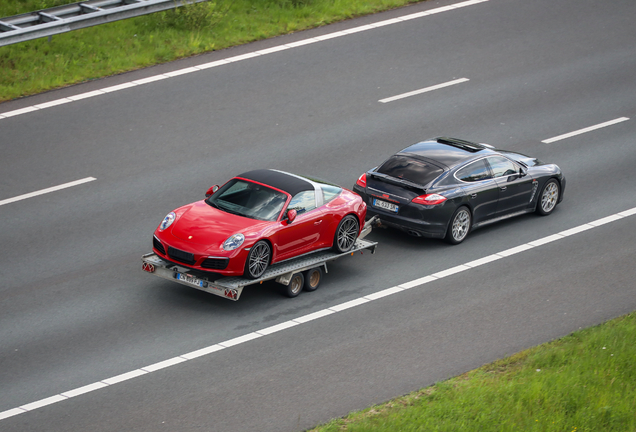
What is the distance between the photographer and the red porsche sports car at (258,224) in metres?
13.1

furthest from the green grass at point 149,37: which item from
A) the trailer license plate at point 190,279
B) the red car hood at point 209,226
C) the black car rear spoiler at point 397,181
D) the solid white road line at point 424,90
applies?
the trailer license plate at point 190,279

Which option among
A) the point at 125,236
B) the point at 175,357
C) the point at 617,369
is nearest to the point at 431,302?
the point at 617,369

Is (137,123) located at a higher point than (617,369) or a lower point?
higher

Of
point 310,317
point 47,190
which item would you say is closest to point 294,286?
point 310,317

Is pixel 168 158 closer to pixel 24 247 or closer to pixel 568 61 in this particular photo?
pixel 24 247

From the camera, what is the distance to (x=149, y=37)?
2341cm

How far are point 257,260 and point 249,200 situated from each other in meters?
1.19

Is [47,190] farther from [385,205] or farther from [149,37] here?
[149,37]

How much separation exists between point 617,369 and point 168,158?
33.6 feet

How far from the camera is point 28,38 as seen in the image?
2134 centimetres

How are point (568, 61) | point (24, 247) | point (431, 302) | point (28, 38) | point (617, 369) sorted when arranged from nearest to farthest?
point (617, 369)
point (431, 302)
point (24, 247)
point (28, 38)
point (568, 61)

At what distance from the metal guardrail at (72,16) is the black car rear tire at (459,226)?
37.2ft

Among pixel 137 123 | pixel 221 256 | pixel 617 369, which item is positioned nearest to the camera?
pixel 617 369

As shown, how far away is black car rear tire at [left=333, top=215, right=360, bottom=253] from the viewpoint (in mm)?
14617
